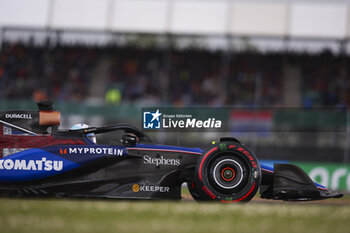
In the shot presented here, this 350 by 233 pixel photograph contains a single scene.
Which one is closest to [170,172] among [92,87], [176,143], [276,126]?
[176,143]

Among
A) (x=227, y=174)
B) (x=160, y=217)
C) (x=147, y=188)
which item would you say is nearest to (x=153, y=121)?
(x=147, y=188)

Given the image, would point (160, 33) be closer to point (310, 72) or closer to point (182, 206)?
point (310, 72)

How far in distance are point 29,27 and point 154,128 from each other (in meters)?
19.5

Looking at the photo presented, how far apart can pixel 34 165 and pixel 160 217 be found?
1.86 m

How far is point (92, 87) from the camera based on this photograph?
22.7 m

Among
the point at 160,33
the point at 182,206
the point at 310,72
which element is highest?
the point at 160,33

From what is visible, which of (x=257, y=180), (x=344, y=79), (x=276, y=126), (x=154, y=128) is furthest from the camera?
(x=344, y=79)

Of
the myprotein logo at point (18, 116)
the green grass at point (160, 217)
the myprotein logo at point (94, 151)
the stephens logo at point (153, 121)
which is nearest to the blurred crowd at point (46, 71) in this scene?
the myprotein logo at point (18, 116)

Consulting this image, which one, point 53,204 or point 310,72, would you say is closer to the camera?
point 53,204

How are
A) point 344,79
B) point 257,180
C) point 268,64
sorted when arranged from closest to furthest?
1. point 257,180
2. point 344,79
3. point 268,64

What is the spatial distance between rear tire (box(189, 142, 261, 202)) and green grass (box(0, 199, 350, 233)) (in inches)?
6.5

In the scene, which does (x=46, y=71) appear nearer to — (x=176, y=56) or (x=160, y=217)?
(x=176, y=56)

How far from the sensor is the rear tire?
5.60m

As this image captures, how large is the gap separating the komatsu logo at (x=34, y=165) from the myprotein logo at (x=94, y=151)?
15cm
